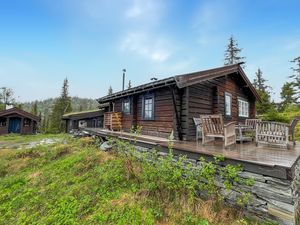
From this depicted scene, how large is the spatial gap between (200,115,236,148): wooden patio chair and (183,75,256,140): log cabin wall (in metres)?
1.02

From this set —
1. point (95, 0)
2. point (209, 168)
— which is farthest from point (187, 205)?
point (95, 0)

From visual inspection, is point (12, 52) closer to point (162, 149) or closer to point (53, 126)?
point (162, 149)

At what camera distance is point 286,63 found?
24.8 m

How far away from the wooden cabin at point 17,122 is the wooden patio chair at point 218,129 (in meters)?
24.7

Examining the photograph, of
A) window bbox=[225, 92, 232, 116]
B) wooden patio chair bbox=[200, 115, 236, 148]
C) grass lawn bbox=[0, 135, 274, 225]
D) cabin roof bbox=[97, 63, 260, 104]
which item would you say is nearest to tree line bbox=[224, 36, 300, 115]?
window bbox=[225, 92, 232, 116]

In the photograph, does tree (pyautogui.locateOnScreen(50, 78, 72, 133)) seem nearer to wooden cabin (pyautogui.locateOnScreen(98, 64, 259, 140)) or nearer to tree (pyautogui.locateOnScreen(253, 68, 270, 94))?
wooden cabin (pyautogui.locateOnScreen(98, 64, 259, 140))

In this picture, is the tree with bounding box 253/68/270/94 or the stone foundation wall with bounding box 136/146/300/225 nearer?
the stone foundation wall with bounding box 136/146/300/225

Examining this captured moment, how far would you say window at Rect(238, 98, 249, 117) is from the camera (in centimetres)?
1066

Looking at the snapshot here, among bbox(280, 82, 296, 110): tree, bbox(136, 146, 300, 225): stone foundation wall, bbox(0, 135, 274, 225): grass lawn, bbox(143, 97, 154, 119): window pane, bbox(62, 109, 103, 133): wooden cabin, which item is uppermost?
bbox(280, 82, 296, 110): tree

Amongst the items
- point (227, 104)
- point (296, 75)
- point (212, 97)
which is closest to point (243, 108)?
point (227, 104)

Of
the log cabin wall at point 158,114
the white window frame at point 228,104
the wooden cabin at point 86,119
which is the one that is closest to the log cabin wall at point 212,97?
the white window frame at point 228,104

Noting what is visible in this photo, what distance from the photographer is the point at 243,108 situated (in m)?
11.1

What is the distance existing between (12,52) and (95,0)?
1067 cm

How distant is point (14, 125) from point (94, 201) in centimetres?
2473
